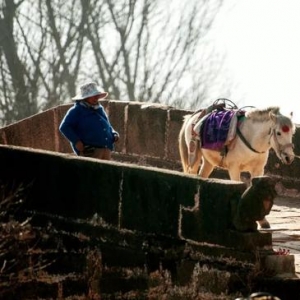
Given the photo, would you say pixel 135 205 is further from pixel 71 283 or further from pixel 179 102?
pixel 179 102

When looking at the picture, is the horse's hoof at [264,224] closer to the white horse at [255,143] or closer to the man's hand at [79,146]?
the white horse at [255,143]

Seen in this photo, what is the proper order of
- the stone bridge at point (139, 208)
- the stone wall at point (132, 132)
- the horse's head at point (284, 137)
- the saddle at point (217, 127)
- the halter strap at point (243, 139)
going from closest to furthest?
the stone bridge at point (139, 208)
the horse's head at point (284, 137)
the halter strap at point (243, 139)
the saddle at point (217, 127)
the stone wall at point (132, 132)

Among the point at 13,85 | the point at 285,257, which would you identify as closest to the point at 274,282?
the point at 285,257

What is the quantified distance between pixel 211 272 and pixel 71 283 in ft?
5.54

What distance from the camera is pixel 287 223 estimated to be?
15500 mm

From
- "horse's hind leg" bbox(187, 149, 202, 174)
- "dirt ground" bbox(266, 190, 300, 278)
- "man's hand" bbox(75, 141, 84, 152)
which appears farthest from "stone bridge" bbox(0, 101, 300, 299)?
"horse's hind leg" bbox(187, 149, 202, 174)

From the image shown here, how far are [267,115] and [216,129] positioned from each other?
691 millimetres

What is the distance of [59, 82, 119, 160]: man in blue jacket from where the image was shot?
→ 14273mm

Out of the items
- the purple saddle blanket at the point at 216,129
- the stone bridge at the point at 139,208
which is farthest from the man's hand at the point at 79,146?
the purple saddle blanket at the point at 216,129

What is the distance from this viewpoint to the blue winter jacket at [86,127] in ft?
46.9

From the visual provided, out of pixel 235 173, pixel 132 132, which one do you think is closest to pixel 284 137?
pixel 235 173

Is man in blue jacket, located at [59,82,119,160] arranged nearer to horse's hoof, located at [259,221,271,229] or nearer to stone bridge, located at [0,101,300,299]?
stone bridge, located at [0,101,300,299]

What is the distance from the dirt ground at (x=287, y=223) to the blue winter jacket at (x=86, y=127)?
7.44ft

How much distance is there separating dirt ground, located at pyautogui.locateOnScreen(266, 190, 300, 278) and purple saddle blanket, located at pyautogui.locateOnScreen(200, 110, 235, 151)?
3.94 ft
